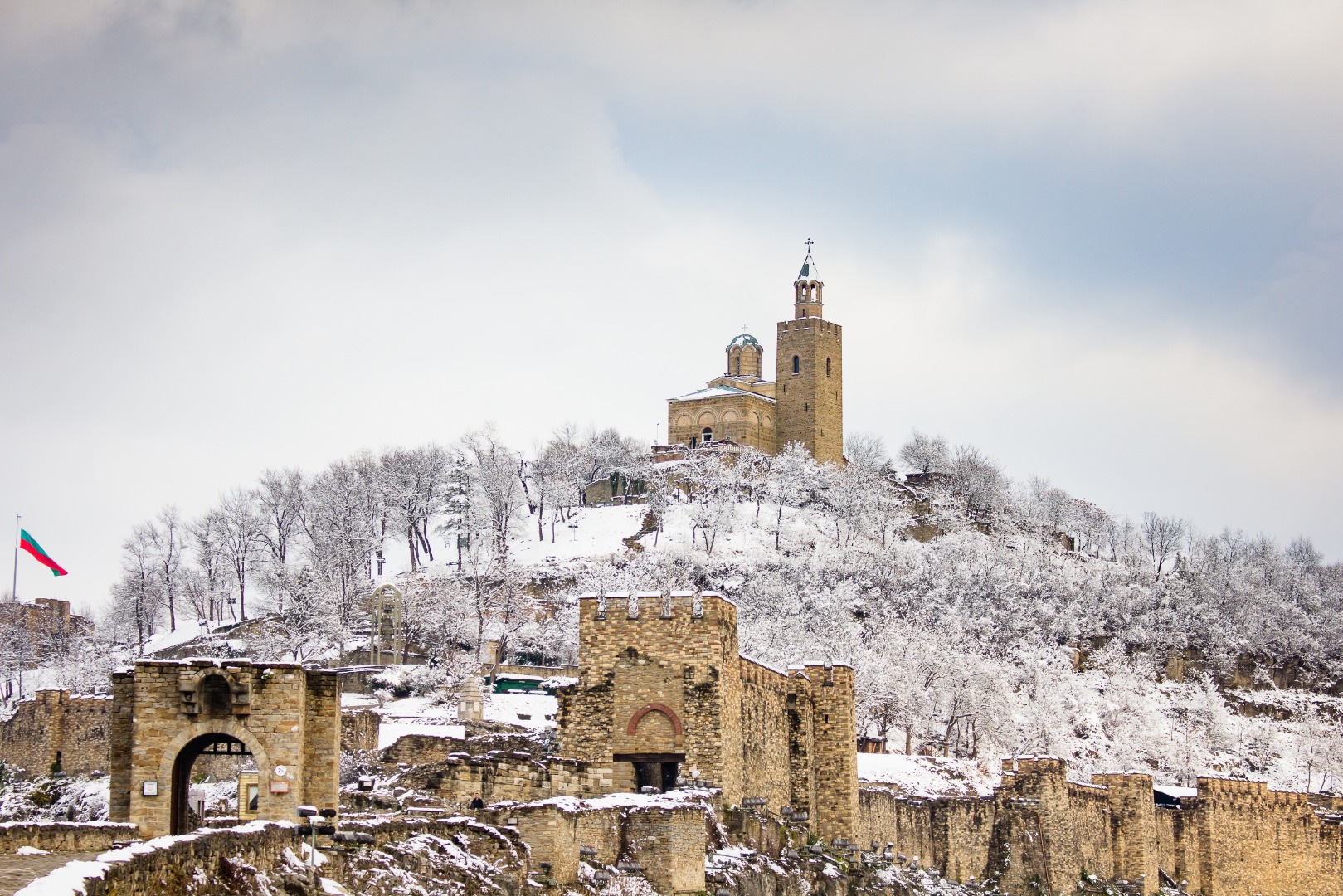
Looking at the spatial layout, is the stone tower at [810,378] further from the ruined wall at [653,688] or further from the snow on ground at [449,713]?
the ruined wall at [653,688]

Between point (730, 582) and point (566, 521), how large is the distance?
778 inches

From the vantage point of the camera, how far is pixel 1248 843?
57.2 metres

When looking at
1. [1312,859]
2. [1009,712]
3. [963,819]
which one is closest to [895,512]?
[1009,712]

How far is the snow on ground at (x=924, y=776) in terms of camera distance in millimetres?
47781

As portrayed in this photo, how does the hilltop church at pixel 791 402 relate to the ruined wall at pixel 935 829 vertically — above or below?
above

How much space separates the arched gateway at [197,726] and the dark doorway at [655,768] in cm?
1100

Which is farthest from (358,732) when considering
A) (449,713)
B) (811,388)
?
(811,388)

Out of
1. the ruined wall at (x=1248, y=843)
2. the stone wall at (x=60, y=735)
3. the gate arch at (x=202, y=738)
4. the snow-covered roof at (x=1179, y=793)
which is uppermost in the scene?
the gate arch at (x=202, y=738)

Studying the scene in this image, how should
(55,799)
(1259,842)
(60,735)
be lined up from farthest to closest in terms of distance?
(1259,842)
(60,735)
(55,799)

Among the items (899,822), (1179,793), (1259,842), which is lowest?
(1259,842)

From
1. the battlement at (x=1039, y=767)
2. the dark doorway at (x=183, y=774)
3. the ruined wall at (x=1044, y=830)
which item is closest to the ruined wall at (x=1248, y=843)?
the ruined wall at (x=1044, y=830)

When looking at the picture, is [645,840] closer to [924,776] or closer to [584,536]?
[924,776]

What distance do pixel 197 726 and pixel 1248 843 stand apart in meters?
44.4

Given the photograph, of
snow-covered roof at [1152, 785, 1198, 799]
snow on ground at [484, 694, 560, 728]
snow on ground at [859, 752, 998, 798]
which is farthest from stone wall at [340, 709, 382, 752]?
A: snow-covered roof at [1152, 785, 1198, 799]
